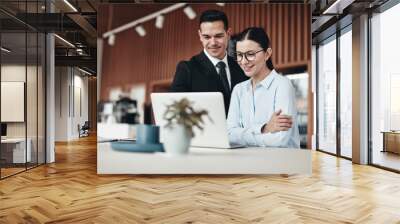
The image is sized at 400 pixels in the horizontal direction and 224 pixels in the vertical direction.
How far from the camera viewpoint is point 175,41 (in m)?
5.61

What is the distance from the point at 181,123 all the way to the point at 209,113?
39cm

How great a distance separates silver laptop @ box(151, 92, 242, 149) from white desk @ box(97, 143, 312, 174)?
0.93 ft

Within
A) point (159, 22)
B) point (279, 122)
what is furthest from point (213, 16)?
point (279, 122)

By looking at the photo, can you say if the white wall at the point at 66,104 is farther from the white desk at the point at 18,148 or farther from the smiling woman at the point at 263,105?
the smiling woman at the point at 263,105

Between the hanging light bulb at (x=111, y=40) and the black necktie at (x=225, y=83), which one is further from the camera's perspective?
the hanging light bulb at (x=111, y=40)

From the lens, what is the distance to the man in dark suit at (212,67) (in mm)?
5504

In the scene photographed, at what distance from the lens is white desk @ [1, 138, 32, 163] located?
5.94 metres

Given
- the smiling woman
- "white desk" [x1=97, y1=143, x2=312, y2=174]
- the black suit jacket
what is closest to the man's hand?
the smiling woman

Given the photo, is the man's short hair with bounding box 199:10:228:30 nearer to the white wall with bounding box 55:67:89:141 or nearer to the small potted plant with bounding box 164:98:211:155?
the small potted plant with bounding box 164:98:211:155

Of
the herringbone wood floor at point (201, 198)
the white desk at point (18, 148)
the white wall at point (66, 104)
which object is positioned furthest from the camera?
the white wall at point (66, 104)

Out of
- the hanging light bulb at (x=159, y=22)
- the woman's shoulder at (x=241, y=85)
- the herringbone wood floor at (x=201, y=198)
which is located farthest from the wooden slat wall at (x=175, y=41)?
the herringbone wood floor at (x=201, y=198)

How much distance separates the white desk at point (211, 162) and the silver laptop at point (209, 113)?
283 millimetres

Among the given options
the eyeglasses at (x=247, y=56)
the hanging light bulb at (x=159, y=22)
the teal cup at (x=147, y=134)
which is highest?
the hanging light bulb at (x=159, y=22)

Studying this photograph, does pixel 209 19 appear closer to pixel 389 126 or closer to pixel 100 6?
pixel 100 6
